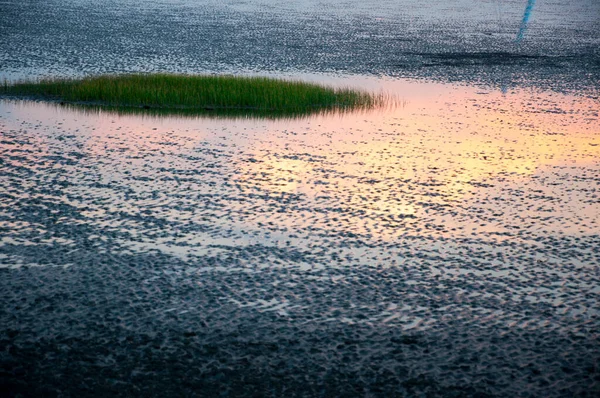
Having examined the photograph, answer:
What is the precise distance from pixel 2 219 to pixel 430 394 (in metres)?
5.22

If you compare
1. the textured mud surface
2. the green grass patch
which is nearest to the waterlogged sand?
the green grass patch

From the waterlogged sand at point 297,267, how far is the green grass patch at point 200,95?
431 centimetres

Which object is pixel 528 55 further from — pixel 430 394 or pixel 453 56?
pixel 430 394

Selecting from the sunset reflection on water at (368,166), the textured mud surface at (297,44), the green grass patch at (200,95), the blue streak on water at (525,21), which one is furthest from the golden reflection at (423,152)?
the blue streak on water at (525,21)

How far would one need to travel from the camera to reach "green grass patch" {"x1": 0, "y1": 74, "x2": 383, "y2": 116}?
57.6ft

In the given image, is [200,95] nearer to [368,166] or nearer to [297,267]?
[368,166]

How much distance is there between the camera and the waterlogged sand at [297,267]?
17.2 feet

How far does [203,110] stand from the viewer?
17.2m

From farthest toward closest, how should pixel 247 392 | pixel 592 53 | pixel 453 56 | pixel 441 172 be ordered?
1. pixel 592 53
2. pixel 453 56
3. pixel 441 172
4. pixel 247 392

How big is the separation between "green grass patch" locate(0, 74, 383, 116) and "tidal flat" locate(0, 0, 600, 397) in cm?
105

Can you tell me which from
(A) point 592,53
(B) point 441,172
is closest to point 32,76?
(B) point 441,172

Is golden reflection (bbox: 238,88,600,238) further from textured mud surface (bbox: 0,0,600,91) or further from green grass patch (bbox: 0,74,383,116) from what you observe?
textured mud surface (bbox: 0,0,600,91)

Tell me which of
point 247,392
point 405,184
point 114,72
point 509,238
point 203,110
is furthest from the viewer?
point 114,72

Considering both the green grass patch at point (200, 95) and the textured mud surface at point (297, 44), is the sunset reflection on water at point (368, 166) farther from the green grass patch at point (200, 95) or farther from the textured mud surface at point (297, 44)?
the textured mud surface at point (297, 44)
